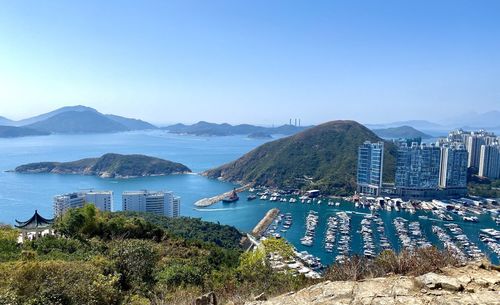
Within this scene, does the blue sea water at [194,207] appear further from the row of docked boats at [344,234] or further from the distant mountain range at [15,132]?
the distant mountain range at [15,132]

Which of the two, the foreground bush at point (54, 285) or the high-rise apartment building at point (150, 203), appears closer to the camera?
the foreground bush at point (54, 285)

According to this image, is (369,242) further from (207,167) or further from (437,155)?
(207,167)

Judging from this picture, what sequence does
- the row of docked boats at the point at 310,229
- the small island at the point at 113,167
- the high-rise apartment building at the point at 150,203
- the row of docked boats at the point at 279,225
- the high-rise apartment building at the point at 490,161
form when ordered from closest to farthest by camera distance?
1. the row of docked boats at the point at 310,229
2. the row of docked boats at the point at 279,225
3. the high-rise apartment building at the point at 150,203
4. the high-rise apartment building at the point at 490,161
5. the small island at the point at 113,167

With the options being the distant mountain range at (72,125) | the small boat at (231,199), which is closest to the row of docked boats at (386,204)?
the small boat at (231,199)

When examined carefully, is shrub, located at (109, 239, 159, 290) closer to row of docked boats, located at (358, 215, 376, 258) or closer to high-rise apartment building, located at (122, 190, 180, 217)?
row of docked boats, located at (358, 215, 376, 258)

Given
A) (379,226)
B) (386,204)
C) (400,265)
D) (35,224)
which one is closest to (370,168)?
(386,204)

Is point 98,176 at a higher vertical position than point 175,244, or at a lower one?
lower

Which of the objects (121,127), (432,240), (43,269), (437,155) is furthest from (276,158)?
(121,127)
